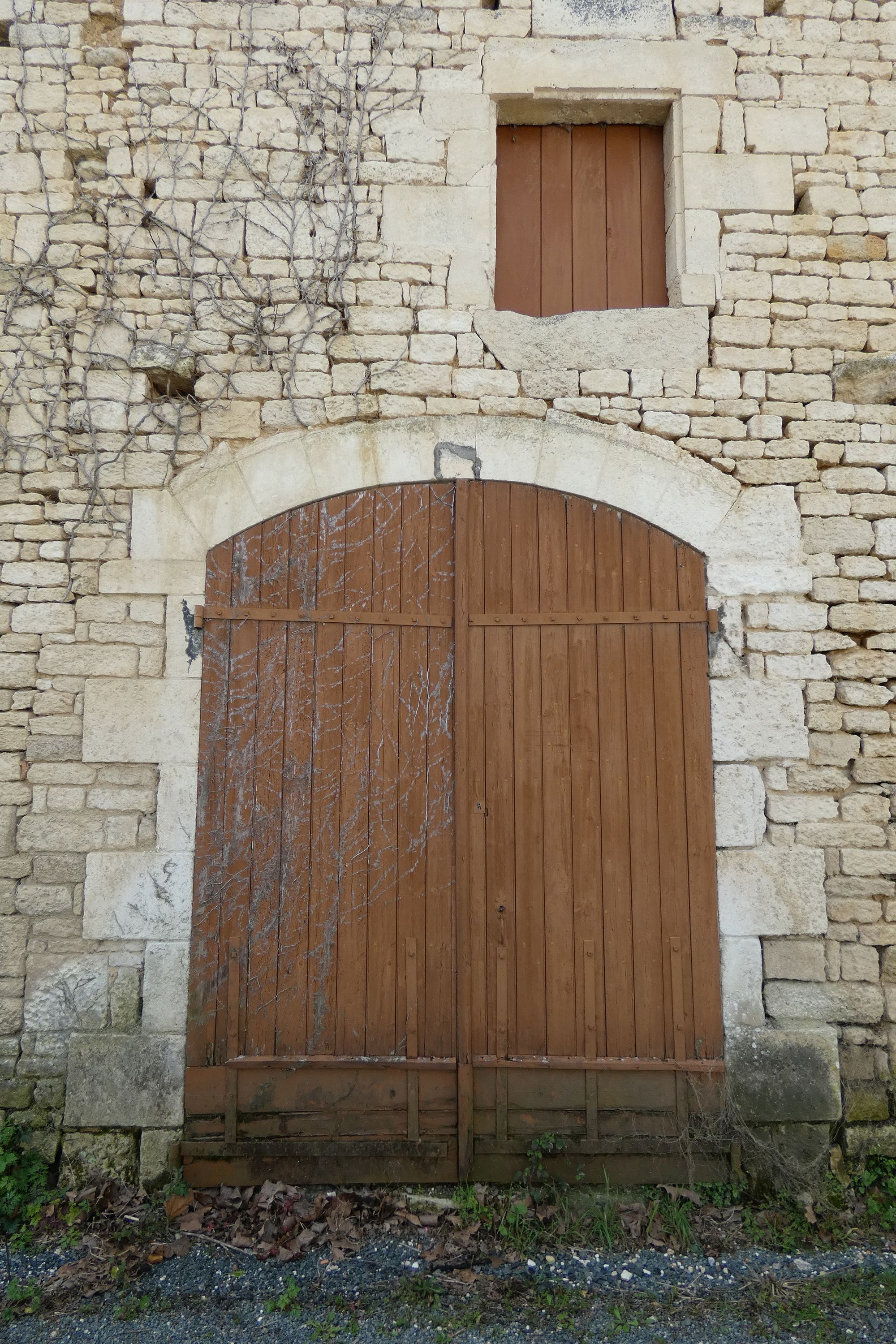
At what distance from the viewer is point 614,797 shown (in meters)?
3.56

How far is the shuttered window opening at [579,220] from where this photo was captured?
390cm

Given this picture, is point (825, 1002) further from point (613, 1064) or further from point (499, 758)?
point (499, 758)

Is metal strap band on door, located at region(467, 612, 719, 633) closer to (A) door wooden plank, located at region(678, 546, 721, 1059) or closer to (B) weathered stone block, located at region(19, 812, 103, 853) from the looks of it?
(A) door wooden plank, located at region(678, 546, 721, 1059)

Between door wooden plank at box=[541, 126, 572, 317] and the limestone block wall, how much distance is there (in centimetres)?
18

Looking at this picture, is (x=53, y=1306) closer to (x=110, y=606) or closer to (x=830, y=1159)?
(x=110, y=606)

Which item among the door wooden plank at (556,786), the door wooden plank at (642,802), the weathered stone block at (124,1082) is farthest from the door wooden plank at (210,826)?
the door wooden plank at (642,802)

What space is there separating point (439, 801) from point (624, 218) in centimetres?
286

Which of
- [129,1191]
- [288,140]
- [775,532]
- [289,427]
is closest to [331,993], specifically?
[129,1191]

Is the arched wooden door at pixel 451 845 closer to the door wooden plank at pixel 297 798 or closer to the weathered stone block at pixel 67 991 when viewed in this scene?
the door wooden plank at pixel 297 798

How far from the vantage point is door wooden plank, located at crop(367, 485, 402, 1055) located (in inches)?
136

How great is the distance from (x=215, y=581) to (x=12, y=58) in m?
2.56

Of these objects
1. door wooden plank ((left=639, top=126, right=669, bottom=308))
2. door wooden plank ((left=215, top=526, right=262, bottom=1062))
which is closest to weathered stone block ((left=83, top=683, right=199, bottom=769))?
door wooden plank ((left=215, top=526, right=262, bottom=1062))

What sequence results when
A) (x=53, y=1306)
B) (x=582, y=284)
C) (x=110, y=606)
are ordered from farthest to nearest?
(x=582, y=284) → (x=110, y=606) → (x=53, y=1306)

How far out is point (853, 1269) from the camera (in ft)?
9.70
